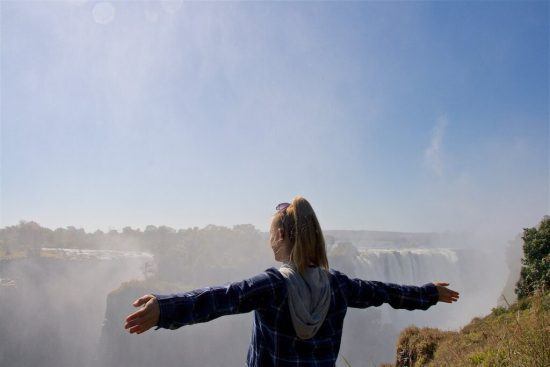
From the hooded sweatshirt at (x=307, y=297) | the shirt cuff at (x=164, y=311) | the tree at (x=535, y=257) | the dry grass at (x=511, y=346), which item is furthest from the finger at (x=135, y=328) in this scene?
the tree at (x=535, y=257)

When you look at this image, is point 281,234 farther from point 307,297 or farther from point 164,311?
point 164,311

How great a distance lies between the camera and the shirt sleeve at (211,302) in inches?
83.3

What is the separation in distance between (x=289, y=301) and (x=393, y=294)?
1.07 m

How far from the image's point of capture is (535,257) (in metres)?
17.4

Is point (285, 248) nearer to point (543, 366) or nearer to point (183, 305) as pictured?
point (183, 305)

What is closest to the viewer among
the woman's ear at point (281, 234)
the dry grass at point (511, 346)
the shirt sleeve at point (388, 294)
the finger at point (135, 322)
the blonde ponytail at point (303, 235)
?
the finger at point (135, 322)

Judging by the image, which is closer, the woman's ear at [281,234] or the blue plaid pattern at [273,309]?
the blue plaid pattern at [273,309]

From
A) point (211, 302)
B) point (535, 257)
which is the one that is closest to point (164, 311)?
point (211, 302)

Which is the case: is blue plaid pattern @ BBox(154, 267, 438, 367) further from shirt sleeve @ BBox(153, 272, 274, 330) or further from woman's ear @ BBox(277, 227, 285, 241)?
woman's ear @ BBox(277, 227, 285, 241)

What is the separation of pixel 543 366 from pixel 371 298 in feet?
6.87

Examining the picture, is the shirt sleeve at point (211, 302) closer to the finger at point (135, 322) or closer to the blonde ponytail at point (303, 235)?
the finger at point (135, 322)

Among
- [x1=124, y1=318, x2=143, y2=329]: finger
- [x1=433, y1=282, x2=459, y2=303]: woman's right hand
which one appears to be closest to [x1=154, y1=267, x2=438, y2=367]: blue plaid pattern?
[x1=124, y1=318, x2=143, y2=329]: finger

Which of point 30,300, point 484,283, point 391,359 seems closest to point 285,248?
point 30,300

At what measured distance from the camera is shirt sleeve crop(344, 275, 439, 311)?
9.17 ft
